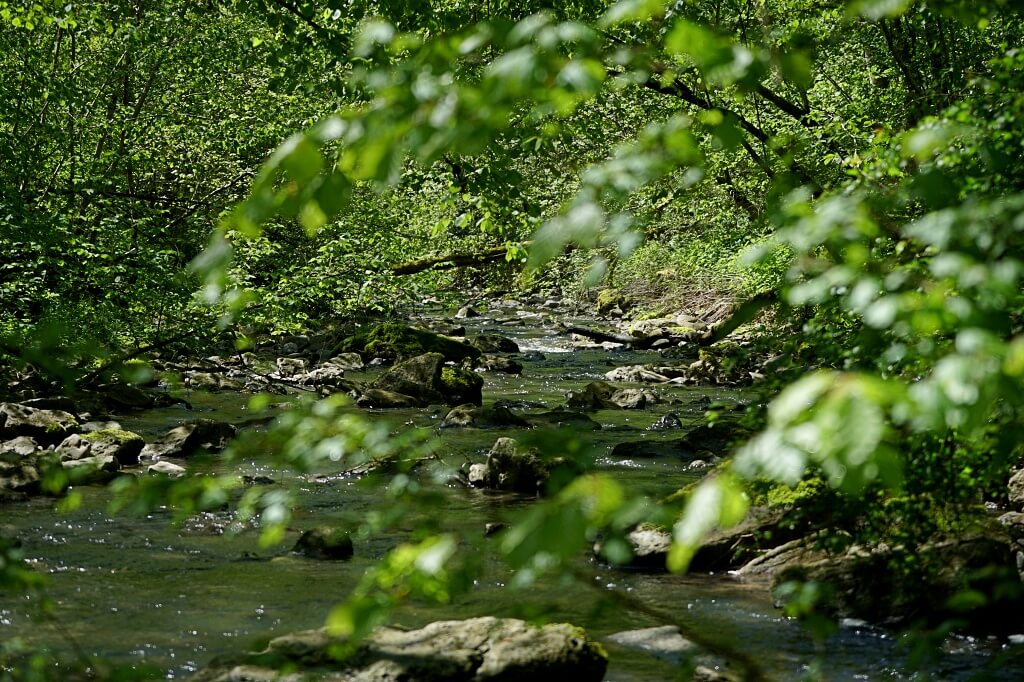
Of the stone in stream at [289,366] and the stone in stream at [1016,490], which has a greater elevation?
the stone in stream at [289,366]

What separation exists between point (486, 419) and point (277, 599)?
8.03m

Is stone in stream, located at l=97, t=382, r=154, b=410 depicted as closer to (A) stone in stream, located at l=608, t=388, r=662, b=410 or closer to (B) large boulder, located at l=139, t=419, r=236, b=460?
(B) large boulder, located at l=139, t=419, r=236, b=460

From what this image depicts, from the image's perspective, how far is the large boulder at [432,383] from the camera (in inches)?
724

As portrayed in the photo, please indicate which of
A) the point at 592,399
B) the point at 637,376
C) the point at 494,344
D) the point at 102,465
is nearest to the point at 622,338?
the point at 494,344

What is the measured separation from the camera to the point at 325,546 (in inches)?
356

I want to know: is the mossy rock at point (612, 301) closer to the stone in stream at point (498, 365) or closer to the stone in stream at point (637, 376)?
the stone in stream at point (498, 365)

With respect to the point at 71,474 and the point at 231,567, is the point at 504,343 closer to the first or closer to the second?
the point at 231,567

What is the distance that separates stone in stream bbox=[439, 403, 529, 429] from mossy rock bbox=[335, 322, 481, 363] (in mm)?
→ 7135

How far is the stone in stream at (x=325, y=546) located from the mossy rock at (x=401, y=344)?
13792 millimetres

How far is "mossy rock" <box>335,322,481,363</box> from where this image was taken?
23.3 metres

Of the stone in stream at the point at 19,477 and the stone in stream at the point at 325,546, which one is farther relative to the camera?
the stone in stream at the point at 19,477

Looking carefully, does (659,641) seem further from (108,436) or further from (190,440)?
(108,436)

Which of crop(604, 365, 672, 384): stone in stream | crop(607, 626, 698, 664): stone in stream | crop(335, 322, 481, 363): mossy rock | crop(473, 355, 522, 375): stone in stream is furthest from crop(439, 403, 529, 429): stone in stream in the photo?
crop(607, 626, 698, 664): stone in stream

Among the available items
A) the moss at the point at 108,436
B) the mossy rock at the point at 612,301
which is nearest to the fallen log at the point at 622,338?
the mossy rock at the point at 612,301
